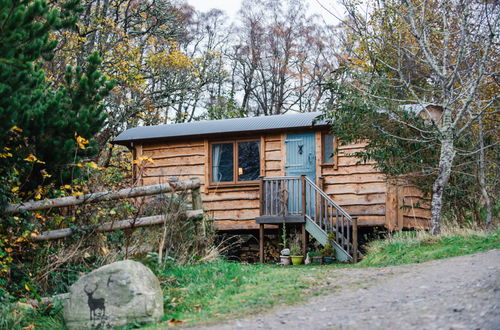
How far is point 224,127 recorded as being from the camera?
16.6 m

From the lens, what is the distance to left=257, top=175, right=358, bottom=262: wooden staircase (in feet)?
47.4

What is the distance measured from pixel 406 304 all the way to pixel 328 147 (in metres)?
10.1

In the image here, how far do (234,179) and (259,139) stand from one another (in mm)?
1336

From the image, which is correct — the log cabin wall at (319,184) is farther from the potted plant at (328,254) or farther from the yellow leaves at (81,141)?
the yellow leaves at (81,141)

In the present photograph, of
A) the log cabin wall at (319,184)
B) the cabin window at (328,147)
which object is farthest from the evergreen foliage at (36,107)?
the cabin window at (328,147)

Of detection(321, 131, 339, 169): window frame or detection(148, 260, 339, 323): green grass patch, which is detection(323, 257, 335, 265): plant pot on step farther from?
detection(148, 260, 339, 323): green grass patch

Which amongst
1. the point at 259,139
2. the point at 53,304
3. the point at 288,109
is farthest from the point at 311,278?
the point at 288,109

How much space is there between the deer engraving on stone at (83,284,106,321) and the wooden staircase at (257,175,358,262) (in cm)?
834

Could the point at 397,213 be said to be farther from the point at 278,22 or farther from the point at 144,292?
the point at 278,22

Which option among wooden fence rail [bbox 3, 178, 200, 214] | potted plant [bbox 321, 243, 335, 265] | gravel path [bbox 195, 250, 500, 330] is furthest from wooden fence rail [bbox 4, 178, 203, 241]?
potted plant [bbox 321, 243, 335, 265]

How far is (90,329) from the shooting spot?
650 cm

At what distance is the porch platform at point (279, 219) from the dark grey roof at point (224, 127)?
2.35 meters

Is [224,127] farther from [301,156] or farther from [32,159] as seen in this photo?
[32,159]

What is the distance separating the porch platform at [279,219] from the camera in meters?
14.9
